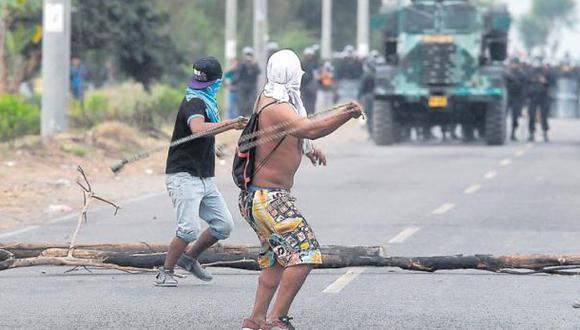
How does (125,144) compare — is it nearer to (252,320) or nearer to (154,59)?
(154,59)

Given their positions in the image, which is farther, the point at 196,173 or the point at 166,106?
the point at 166,106

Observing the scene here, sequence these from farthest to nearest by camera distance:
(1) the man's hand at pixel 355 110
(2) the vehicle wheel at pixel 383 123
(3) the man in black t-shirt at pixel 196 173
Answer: (2) the vehicle wheel at pixel 383 123, (3) the man in black t-shirt at pixel 196 173, (1) the man's hand at pixel 355 110

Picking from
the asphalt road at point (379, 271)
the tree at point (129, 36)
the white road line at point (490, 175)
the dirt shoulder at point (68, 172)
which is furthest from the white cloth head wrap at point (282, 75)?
the tree at point (129, 36)

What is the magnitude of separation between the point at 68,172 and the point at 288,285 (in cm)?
1480

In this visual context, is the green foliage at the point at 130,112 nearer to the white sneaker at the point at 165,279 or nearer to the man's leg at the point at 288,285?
the white sneaker at the point at 165,279

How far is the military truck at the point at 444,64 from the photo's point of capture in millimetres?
33438

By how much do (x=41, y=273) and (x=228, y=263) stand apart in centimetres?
155

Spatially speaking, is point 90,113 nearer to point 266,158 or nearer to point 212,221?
point 212,221

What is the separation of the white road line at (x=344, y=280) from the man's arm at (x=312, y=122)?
9.84 ft

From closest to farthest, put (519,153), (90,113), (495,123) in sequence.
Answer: (519,153) < (90,113) < (495,123)

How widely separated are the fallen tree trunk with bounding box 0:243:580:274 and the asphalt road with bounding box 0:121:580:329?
0.61 feet

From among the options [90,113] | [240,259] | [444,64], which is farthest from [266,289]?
[444,64]

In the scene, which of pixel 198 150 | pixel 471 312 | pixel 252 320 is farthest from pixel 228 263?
pixel 252 320

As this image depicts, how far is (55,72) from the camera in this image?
88.5 feet
